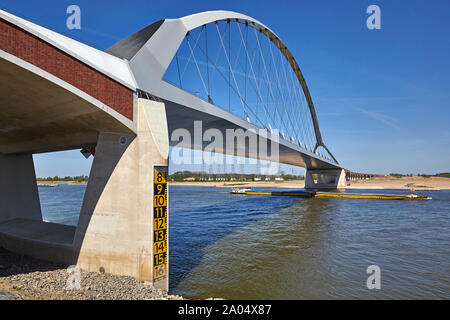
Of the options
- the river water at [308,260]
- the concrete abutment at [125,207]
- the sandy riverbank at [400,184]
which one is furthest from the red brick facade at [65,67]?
the sandy riverbank at [400,184]

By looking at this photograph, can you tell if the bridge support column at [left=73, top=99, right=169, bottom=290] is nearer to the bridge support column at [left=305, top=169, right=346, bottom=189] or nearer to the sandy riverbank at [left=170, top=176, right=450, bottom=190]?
the bridge support column at [left=305, top=169, right=346, bottom=189]

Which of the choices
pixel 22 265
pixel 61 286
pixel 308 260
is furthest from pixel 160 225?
pixel 308 260

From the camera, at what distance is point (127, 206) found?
892cm

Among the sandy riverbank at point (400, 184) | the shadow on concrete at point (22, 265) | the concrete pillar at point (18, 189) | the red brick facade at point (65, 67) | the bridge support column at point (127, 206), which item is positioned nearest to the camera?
the red brick facade at point (65, 67)

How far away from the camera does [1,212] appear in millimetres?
15297

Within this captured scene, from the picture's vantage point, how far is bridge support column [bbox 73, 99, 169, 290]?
8.62 meters

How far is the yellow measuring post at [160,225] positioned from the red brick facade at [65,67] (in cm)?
241

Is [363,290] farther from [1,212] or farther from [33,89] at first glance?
[1,212]

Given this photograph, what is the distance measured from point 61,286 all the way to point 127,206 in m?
3.03

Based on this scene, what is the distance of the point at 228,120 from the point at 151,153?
23.9ft

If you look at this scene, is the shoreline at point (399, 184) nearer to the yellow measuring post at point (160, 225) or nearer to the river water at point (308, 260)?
the river water at point (308, 260)

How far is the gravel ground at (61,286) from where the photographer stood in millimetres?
7145

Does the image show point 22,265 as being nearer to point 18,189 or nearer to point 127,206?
point 127,206

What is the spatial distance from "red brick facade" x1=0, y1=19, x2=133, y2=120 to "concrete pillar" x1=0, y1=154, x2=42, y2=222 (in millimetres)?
12719
